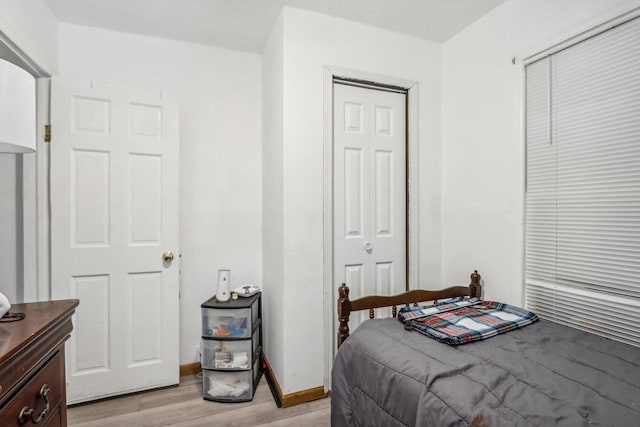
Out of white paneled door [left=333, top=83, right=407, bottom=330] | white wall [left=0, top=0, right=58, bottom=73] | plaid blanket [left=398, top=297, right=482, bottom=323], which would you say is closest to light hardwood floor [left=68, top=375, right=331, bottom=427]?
white paneled door [left=333, top=83, right=407, bottom=330]

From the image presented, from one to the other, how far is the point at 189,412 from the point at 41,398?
1.24 m

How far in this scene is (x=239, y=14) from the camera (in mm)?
2123

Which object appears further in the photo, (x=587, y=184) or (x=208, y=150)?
(x=208, y=150)

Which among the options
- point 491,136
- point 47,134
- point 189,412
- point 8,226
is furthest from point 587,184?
point 8,226

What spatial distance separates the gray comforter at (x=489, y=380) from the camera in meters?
0.95

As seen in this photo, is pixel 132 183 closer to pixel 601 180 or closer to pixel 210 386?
pixel 210 386

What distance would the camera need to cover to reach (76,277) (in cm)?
208

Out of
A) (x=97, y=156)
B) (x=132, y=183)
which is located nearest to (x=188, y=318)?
(x=132, y=183)

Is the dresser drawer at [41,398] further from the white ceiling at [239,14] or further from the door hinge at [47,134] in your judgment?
the white ceiling at [239,14]

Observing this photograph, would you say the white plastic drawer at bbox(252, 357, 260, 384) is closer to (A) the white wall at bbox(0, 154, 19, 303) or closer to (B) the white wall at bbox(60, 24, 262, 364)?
(B) the white wall at bbox(60, 24, 262, 364)

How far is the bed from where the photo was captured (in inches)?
37.5

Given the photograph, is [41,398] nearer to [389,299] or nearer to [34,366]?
[34,366]

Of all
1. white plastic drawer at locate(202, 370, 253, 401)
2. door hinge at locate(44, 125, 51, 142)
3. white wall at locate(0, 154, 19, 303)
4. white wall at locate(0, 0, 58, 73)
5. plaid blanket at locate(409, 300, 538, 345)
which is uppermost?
white wall at locate(0, 0, 58, 73)

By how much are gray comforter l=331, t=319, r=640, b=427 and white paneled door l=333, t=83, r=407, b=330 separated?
66cm
